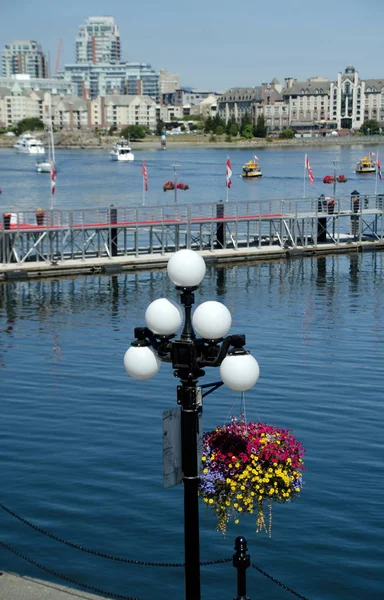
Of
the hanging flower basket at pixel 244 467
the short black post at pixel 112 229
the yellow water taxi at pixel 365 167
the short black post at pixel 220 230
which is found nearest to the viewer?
the hanging flower basket at pixel 244 467

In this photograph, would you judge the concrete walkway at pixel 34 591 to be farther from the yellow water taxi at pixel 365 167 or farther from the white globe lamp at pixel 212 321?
the yellow water taxi at pixel 365 167

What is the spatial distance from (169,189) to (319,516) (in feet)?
308

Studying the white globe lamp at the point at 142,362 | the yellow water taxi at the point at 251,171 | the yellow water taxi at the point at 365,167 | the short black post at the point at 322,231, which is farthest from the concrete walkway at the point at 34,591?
the yellow water taxi at the point at 365,167

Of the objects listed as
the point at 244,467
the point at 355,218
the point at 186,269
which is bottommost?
the point at 355,218

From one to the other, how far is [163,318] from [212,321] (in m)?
0.49

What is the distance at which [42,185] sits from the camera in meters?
132

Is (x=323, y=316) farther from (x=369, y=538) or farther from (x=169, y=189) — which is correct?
(x=169, y=189)

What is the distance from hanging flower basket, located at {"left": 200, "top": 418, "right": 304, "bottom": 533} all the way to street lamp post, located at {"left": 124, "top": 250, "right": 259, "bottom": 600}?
50.8 inches

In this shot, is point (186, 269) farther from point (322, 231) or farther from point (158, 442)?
point (322, 231)

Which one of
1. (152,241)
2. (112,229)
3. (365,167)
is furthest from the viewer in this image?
(365,167)

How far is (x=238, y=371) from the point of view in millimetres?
9781

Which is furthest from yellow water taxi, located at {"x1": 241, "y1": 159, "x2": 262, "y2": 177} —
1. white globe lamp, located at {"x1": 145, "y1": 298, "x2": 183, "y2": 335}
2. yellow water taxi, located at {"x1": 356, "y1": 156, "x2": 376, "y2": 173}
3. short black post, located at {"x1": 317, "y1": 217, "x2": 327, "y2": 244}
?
white globe lamp, located at {"x1": 145, "y1": 298, "x2": 183, "y2": 335}

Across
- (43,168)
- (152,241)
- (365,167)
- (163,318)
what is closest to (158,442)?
(163,318)

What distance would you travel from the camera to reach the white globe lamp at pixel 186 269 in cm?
997
